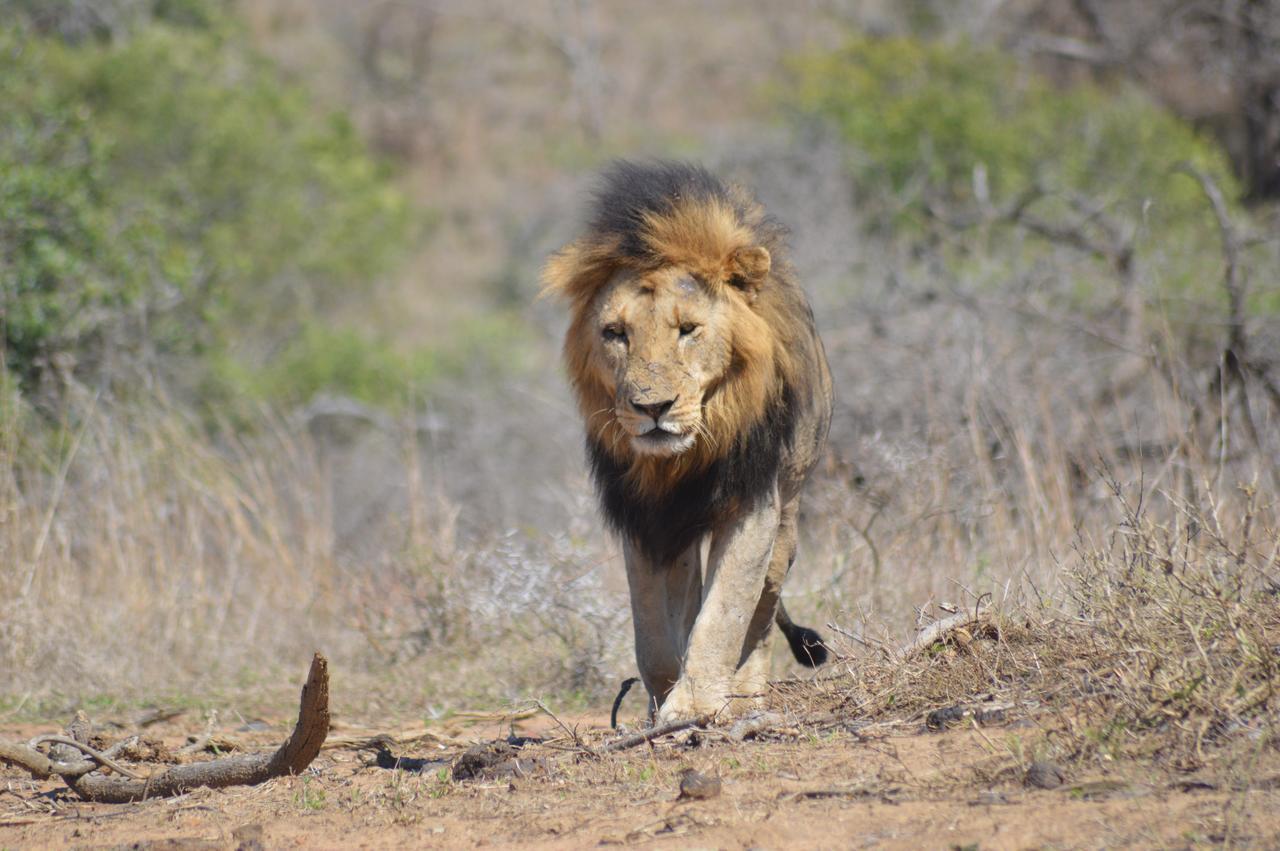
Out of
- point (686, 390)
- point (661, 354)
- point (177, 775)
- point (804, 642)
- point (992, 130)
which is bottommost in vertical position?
point (177, 775)

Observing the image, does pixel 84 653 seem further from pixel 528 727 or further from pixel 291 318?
pixel 291 318

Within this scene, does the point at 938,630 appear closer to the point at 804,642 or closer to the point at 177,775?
the point at 804,642

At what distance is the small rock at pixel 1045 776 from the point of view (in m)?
3.43

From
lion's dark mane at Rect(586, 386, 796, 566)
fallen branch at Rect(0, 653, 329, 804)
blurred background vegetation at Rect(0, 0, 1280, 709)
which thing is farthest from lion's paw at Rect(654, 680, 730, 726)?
fallen branch at Rect(0, 653, 329, 804)

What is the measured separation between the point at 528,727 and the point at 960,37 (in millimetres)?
16942

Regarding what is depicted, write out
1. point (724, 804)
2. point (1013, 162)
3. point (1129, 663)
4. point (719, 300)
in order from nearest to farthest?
1. point (724, 804)
2. point (1129, 663)
3. point (719, 300)
4. point (1013, 162)

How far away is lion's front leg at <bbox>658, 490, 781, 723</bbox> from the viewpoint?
4574mm

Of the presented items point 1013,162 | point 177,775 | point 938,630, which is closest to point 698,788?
point 938,630

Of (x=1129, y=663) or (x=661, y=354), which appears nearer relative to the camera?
(x=1129, y=663)

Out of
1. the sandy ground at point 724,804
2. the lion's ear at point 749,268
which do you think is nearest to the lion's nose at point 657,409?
the lion's ear at point 749,268

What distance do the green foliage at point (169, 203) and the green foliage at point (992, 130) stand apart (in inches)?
255

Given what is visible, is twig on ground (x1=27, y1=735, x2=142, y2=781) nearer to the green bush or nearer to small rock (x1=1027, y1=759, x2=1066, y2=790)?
small rock (x1=1027, y1=759, x2=1066, y2=790)

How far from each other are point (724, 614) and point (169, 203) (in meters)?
12.9

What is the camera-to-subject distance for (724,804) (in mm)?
3578
